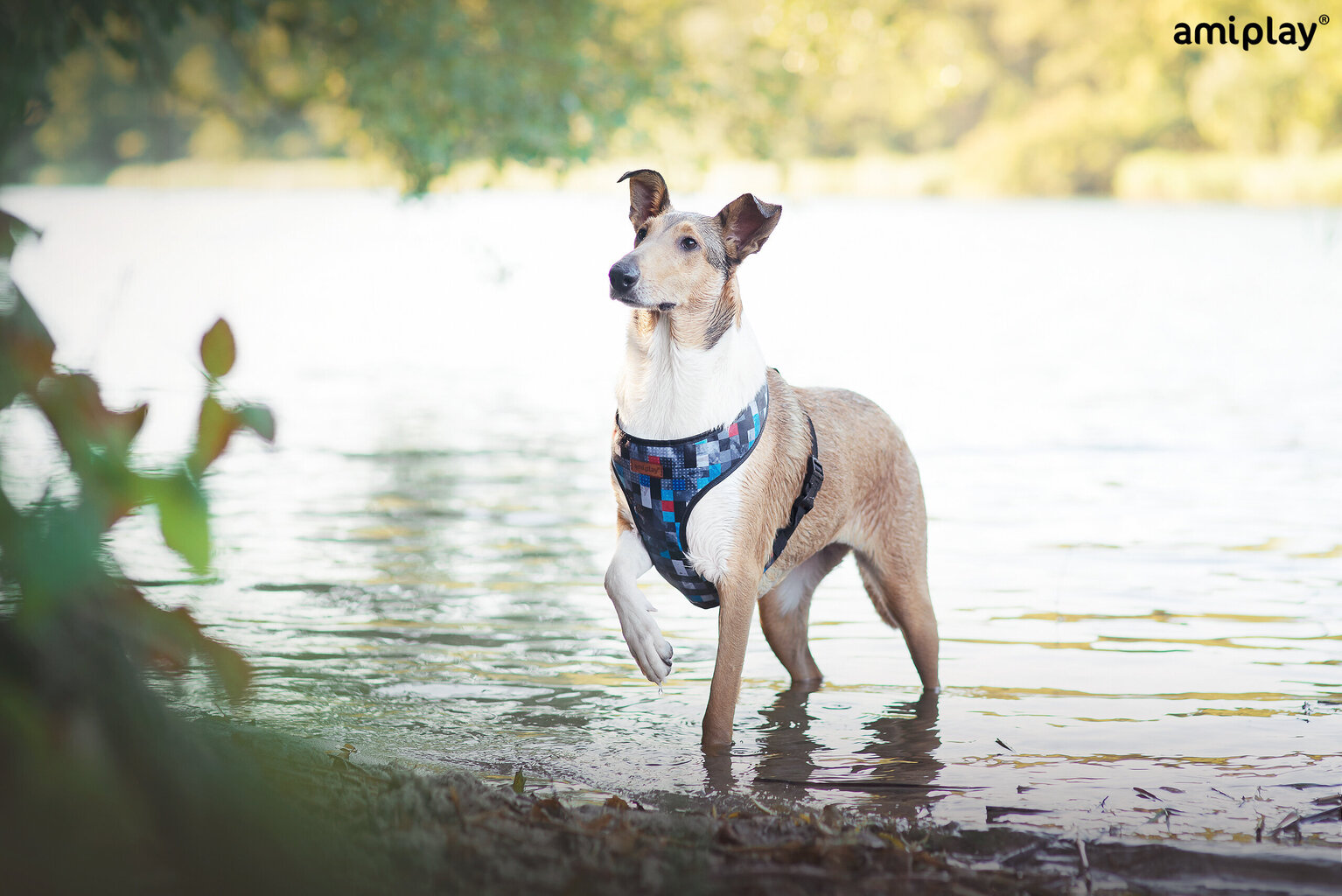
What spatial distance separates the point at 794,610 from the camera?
22.1 feet

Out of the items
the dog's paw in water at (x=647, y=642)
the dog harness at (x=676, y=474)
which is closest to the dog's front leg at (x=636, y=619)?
the dog's paw in water at (x=647, y=642)

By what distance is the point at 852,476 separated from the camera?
20.1ft

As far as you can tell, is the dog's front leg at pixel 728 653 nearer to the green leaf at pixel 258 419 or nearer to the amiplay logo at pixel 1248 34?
the green leaf at pixel 258 419

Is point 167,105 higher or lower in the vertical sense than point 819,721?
higher

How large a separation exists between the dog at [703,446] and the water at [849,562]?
2.34 ft

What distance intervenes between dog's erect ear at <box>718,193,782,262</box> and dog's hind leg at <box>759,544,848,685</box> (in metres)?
1.76

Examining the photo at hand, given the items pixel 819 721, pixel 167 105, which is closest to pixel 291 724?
pixel 819 721

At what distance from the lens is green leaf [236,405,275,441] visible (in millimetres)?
A: 2385

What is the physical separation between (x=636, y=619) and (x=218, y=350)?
10.3 ft

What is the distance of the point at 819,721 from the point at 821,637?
1.51 m

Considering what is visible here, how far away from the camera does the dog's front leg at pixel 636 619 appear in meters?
5.39

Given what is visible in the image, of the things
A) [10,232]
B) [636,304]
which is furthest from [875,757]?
[10,232]

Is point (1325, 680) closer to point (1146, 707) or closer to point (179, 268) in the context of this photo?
point (1146, 707)

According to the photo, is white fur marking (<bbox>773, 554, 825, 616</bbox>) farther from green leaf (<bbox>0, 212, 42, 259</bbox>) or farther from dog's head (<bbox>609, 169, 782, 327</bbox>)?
green leaf (<bbox>0, 212, 42, 259</bbox>)
